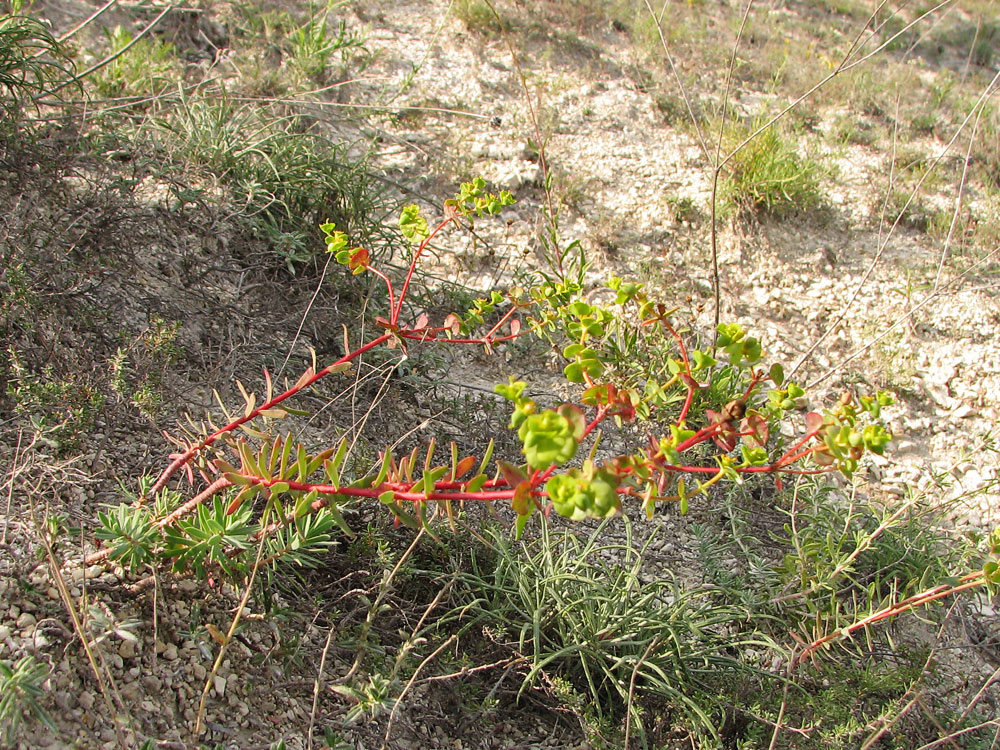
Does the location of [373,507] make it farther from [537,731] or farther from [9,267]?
[9,267]

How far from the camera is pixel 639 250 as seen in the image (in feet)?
13.0

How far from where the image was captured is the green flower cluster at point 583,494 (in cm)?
114

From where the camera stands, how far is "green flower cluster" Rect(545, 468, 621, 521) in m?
1.14

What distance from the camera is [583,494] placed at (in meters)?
1.16

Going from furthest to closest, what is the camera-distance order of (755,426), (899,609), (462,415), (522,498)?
(462,415), (899,609), (755,426), (522,498)

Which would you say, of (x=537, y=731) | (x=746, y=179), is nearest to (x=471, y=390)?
(x=537, y=731)

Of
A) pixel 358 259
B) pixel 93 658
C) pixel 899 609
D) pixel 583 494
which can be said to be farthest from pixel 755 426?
pixel 93 658

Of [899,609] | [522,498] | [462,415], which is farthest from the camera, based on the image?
[462,415]

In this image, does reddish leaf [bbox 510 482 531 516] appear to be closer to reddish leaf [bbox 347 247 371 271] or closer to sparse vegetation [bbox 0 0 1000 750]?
sparse vegetation [bbox 0 0 1000 750]

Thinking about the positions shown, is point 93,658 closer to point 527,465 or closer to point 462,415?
point 527,465

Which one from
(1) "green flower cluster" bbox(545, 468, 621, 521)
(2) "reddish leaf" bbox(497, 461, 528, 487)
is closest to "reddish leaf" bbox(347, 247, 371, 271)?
(2) "reddish leaf" bbox(497, 461, 528, 487)

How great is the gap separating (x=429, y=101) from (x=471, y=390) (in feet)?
7.92

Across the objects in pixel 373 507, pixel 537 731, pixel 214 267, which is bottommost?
pixel 537 731

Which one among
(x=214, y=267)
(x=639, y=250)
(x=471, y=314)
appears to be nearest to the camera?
(x=471, y=314)
